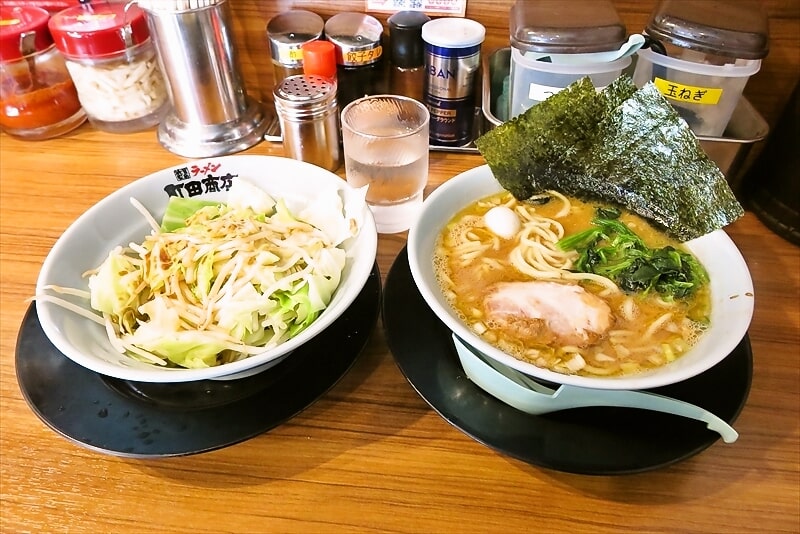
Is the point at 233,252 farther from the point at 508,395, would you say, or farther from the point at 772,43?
the point at 772,43

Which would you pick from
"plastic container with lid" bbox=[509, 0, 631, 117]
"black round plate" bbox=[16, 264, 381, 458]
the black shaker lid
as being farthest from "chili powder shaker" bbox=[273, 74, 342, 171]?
"black round plate" bbox=[16, 264, 381, 458]

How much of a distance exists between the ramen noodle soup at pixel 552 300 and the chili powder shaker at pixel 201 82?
764mm

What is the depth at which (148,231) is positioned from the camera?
112cm

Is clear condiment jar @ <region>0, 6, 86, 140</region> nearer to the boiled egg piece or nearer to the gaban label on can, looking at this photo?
the gaban label on can

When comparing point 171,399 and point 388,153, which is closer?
point 171,399

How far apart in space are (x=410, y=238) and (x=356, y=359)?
220mm

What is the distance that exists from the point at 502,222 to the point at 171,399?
653 mm

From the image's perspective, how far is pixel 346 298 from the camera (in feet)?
2.88

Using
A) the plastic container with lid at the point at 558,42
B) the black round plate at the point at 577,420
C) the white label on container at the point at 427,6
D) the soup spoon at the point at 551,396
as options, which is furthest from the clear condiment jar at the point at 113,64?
the soup spoon at the point at 551,396

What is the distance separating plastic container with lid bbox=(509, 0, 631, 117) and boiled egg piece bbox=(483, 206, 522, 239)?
1.11ft

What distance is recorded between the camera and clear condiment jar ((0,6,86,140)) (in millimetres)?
1432

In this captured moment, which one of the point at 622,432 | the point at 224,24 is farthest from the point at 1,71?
the point at 622,432

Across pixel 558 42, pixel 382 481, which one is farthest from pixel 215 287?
pixel 558 42

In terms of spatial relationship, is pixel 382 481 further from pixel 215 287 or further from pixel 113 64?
pixel 113 64
